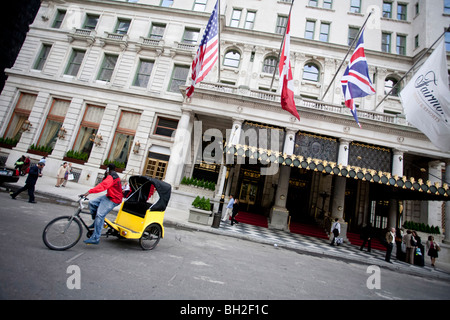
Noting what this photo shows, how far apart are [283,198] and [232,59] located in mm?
14893

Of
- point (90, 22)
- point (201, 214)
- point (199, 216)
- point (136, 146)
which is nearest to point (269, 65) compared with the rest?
point (136, 146)

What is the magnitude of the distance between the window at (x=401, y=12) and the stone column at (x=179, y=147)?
2554cm

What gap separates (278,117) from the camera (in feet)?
52.0

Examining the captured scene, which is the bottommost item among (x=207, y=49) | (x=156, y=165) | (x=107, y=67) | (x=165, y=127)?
(x=156, y=165)

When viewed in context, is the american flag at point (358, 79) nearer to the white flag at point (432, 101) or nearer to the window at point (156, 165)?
the white flag at point (432, 101)

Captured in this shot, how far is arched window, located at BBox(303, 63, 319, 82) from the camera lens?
19359mm

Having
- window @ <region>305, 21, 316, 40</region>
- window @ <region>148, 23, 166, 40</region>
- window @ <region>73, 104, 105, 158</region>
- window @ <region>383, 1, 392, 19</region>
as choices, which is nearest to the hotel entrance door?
window @ <region>73, 104, 105, 158</region>

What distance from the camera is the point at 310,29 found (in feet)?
67.7

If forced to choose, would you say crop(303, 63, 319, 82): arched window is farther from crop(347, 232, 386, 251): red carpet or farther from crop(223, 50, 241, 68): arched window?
crop(347, 232, 386, 251): red carpet

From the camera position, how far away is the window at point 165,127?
18047 millimetres

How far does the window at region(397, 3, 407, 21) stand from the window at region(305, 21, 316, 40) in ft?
31.1

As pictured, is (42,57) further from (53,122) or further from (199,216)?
(199,216)

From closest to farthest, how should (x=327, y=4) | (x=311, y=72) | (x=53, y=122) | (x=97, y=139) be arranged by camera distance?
(x=97, y=139) → (x=53, y=122) → (x=311, y=72) → (x=327, y=4)
